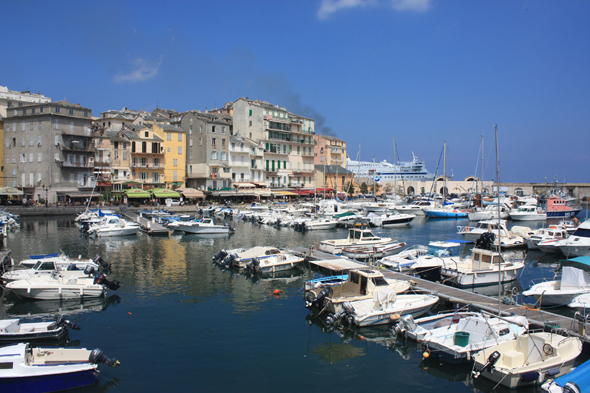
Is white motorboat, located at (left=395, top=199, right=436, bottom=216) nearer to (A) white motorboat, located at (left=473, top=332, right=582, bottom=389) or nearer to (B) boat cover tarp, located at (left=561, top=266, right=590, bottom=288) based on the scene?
(B) boat cover tarp, located at (left=561, top=266, right=590, bottom=288)

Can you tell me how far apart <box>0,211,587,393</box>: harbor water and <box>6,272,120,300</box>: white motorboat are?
14.8 inches

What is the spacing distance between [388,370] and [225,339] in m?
6.15

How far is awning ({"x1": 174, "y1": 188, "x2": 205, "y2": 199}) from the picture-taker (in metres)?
73.5

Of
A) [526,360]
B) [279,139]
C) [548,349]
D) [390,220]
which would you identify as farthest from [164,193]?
[548,349]

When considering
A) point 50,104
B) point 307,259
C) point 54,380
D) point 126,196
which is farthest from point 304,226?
point 50,104

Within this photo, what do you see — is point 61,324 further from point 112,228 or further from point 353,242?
point 112,228

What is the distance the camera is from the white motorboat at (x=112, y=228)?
140ft

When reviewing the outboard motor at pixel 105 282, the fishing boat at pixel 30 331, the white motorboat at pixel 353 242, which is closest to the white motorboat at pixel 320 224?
the white motorboat at pixel 353 242

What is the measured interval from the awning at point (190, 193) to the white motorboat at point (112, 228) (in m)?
28.9

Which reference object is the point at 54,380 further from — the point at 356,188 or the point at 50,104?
the point at 356,188

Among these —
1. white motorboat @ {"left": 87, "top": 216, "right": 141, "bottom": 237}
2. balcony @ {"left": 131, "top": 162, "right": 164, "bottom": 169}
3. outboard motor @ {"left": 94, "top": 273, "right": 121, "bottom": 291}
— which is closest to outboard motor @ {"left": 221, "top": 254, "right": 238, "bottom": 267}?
outboard motor @ {"left": 94, "top": 273, "right": 121, "bottom": 291}

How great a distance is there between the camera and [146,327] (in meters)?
17.6

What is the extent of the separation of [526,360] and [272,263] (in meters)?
16.2

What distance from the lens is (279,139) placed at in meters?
89.2
